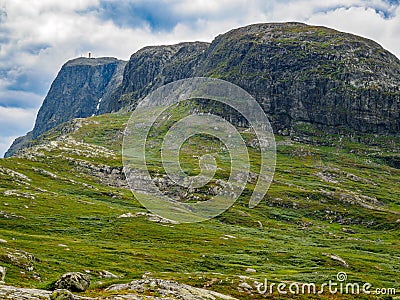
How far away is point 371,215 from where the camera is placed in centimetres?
19100

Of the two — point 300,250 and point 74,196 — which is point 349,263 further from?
point 74,196

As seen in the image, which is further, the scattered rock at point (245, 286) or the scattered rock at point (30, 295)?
the scattered rock at point (245, 286)

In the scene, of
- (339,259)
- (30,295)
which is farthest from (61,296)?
(339,259)

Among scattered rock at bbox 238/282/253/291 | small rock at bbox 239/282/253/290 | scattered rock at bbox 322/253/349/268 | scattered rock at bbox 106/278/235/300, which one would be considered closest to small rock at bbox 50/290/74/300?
scattered rock at bbox 106/278/235/300

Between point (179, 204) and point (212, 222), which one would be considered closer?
point (212, 222)

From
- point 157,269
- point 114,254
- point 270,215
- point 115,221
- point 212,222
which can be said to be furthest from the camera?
point 270,215

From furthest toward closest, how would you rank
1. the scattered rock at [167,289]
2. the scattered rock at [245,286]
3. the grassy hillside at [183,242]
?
the grassy hillside at [183,242] → the scattered rock at [245,286] → the scattered rock at [167,289]

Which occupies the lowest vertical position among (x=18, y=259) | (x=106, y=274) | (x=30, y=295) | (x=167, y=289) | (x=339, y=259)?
(x=339, y=259)

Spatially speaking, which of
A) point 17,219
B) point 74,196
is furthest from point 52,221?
point 74,196

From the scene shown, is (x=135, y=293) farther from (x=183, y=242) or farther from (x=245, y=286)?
(x=183, y=242)

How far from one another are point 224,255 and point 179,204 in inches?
3367

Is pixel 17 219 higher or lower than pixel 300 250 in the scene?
higher

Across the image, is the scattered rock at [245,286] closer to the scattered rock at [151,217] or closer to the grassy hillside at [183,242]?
the grassy hillside at [183,242]

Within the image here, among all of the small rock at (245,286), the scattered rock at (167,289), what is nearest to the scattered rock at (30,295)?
the scattered rock at (167,289)
